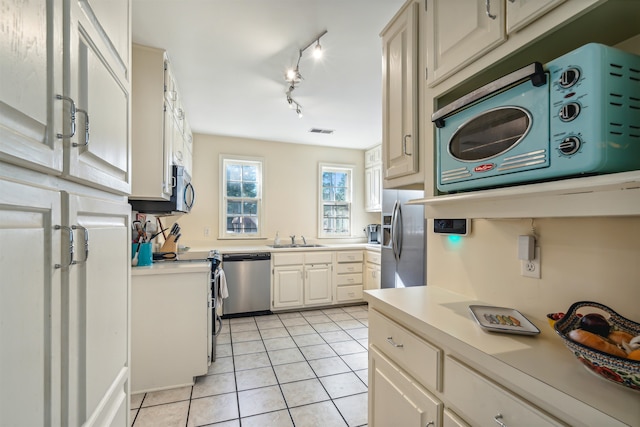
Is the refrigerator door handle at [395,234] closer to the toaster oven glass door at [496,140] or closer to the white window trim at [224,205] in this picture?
the toaster oven glass door at [496,140]

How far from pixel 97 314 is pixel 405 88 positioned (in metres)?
1.60

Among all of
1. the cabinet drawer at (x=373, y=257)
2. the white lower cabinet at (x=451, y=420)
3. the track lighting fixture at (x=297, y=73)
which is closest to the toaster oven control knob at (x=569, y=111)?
the white lower cabinet at (x=451, y=420)

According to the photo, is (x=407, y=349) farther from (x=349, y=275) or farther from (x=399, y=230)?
(x=349, y=275)

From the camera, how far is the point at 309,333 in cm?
328

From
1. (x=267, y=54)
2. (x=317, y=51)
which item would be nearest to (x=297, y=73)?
(x=267, y=54)

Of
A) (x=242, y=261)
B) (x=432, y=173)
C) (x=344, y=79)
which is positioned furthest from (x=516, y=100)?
(x=242, y=261)

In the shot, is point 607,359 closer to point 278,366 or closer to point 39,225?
point 39,225

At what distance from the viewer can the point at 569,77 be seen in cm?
73

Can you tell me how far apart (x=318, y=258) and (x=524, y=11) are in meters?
3.59

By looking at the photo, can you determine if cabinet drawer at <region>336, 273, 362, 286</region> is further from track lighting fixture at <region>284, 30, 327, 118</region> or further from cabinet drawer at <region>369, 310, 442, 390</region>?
cabinet drawer at <region>369, 310, 442, 390</region>

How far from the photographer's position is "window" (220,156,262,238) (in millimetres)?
4410

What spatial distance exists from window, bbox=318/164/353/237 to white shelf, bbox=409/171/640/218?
3.83 meters

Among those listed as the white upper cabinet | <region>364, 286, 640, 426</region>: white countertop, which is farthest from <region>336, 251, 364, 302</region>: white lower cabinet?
<region>364, 286, 640, 426</region>: white countertop

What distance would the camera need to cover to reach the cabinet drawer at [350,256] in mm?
4273
